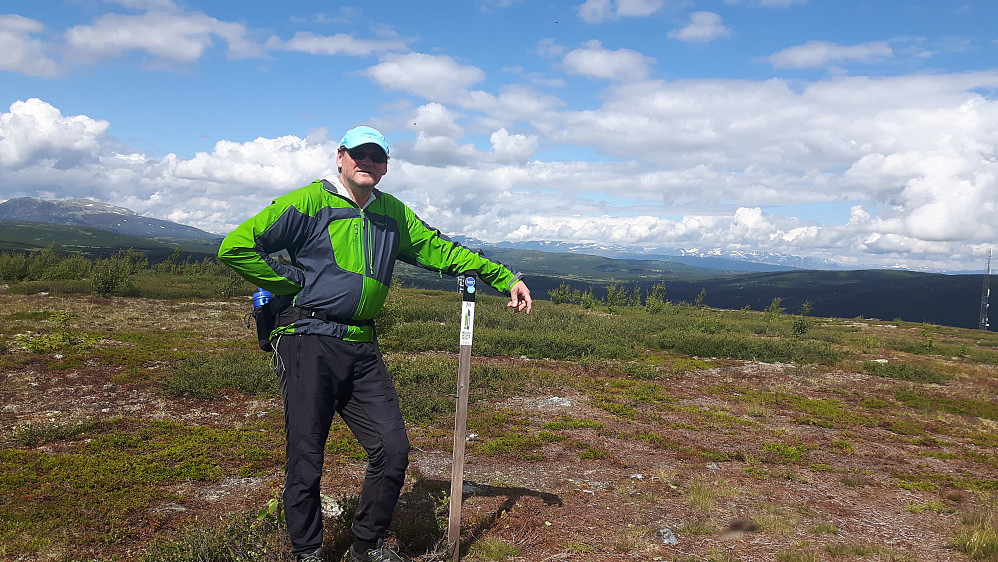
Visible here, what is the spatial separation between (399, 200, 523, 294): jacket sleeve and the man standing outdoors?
46cm

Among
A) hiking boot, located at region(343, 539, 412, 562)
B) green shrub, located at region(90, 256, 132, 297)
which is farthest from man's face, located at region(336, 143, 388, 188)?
green shrub, located at region(90, 256, 132, 297)

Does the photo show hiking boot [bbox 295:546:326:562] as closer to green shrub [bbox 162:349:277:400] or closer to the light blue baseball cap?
the light blue baseball cap

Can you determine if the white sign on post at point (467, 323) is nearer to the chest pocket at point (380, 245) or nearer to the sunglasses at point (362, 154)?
the chest pocket at point (380, 245)

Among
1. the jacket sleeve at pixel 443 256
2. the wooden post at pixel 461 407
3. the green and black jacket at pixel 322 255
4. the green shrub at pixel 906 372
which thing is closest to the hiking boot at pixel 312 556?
the wooden post at pixel 461 407

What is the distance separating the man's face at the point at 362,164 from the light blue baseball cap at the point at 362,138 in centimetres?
3

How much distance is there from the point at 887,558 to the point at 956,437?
10772 mm

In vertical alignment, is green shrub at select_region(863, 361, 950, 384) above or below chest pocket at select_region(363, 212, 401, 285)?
below

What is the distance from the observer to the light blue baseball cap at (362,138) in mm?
4055

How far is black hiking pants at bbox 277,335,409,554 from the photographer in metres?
3.94

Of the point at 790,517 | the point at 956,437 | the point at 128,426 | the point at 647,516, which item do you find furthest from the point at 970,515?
the point at 128,426

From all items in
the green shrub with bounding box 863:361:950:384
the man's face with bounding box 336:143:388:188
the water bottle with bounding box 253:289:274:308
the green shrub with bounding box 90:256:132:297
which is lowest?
the green shrub with bounding box 863:361:950:384

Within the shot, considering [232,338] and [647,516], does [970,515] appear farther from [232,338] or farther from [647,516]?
[232,338]

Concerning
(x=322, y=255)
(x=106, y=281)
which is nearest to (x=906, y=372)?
(x=322, y=255)

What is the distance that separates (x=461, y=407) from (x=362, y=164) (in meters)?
2.21
